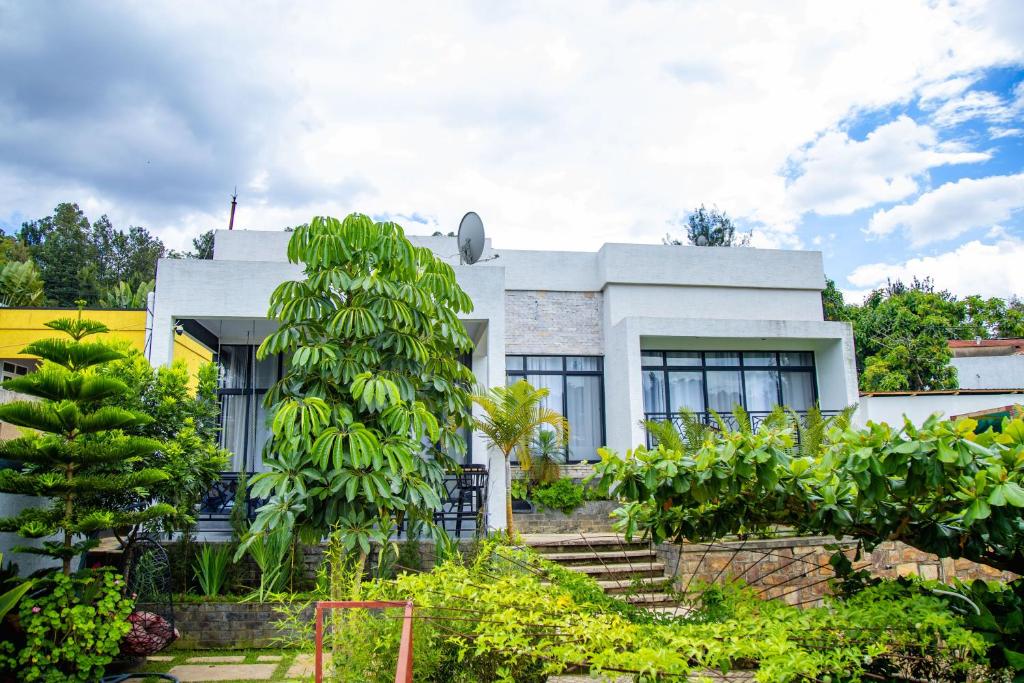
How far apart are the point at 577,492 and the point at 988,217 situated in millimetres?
25877

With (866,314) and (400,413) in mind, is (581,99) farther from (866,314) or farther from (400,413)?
(866,314)

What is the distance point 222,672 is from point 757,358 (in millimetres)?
10919

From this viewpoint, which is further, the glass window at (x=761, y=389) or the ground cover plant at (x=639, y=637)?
the glass window at (x=761, y=389)

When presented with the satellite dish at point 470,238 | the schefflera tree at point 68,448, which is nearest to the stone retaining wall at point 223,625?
the schefflera tree at point 68,448

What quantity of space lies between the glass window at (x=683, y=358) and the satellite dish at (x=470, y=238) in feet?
15.5

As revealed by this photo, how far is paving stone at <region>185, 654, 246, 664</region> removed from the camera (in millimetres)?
6199

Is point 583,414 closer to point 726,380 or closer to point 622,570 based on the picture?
point 726,380

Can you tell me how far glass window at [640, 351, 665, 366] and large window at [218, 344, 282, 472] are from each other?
6.73m

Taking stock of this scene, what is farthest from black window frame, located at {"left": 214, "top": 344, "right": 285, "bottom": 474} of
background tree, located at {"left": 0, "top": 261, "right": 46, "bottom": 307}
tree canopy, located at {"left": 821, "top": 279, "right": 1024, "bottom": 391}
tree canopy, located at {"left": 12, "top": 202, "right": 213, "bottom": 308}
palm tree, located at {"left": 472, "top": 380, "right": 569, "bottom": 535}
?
tree canopy, located at {"left": 12, "top": 202, "right": 213, "bottom": 308}

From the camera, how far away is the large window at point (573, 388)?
41.2 ft

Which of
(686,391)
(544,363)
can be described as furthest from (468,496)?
(686,391)

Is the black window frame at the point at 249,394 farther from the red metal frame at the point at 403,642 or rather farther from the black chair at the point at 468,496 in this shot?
the red metal frame at the point at 403,642

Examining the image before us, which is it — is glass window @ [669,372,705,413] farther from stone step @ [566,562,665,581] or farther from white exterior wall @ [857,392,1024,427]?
stone step @ [566,562,665,581]

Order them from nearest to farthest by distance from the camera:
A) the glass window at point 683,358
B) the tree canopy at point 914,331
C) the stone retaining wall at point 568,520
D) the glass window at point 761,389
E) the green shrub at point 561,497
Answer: the stone retaining wall at point 568,520 < the green shrub at point 561,497 < the glass window at point 683,358 < the glass window at point 761,389 < the tree canopy at point 914,331
